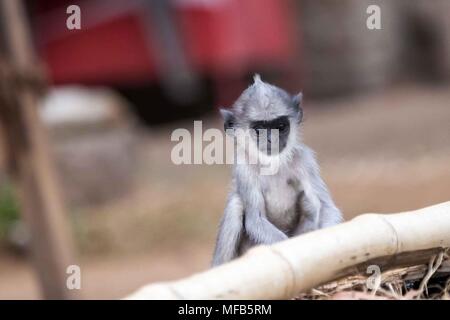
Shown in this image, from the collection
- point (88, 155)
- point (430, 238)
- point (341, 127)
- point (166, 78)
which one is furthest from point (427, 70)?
point (430, 238)

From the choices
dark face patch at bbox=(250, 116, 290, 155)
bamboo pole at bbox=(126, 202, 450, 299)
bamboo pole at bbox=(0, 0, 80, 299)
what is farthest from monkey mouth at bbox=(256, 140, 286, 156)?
bamboo pole at bbox=(0, 0, 80, 299)

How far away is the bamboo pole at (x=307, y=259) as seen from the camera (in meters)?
1.92

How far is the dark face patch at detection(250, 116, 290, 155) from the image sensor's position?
192 centimetres

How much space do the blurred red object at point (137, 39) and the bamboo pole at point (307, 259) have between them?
11.5 m

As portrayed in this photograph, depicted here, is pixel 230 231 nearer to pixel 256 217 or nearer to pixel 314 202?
pixel 256 217

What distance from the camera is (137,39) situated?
13.9 meters

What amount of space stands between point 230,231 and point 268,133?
0.68 ft

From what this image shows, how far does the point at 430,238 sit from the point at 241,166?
497 millimetres

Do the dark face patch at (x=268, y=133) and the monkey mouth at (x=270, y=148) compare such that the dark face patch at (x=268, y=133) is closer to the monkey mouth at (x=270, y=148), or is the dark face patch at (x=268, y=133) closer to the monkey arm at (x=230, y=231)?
the monkey mouth at (x=270, y=148)

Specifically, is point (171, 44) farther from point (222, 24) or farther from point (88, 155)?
point (88, 155)

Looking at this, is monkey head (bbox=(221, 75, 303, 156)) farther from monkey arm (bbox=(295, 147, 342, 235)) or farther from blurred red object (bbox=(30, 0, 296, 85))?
blurred red object (bbox=(30, 0, 296, 85))

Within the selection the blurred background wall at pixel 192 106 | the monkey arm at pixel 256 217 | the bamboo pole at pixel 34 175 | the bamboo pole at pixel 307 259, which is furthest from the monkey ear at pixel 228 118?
the blurred background wall at pixel 192 106

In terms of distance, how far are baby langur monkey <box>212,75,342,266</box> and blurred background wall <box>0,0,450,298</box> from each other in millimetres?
6269
